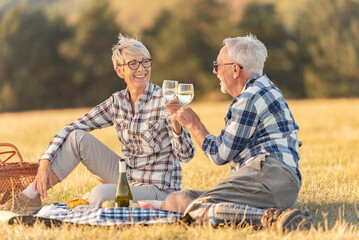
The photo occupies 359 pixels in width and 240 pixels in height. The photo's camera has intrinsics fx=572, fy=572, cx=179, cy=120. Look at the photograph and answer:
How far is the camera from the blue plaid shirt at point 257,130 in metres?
4.73

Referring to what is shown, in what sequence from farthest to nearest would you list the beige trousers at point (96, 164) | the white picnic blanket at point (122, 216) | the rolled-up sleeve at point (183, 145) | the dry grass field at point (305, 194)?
1. the beige trousers at point (96, 164)
2. the rolled-up sleeve at point (183, 145)
3. the white picnic blanket at point (122, 216)
4. the dry grass field at point (305, 194)

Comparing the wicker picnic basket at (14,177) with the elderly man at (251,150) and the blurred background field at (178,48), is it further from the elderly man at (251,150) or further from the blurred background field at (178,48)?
the blurred background field at (178,48)

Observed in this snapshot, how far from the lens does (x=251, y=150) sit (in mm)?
4848

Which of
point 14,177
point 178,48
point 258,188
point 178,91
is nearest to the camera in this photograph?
point 258,188

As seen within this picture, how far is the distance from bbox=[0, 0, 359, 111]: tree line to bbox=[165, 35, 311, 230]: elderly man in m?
38.5

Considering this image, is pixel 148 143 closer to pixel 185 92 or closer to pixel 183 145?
pixel 183 145

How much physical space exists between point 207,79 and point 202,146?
39.8 m

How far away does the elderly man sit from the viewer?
4684 mm

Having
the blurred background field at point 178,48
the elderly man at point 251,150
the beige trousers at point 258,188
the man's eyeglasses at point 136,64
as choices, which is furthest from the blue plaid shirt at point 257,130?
the blurred background field at point 178,48

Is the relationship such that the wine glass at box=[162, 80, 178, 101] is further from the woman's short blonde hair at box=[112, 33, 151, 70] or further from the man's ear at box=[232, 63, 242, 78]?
the woman's short blonde hair at box=[112, 33, 151, 70]

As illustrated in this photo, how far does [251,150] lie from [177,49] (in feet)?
139

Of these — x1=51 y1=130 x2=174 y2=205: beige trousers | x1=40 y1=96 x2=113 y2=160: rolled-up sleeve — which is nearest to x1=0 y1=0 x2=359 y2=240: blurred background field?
x1=40 y1=96 x2=113 y2=160: rolled-up sleeve

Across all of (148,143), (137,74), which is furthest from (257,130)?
(137,74)

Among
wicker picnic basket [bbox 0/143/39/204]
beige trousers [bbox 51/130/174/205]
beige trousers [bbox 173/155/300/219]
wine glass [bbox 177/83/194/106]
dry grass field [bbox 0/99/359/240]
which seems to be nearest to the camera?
dry grass field [bbox 0/99/359/240]
